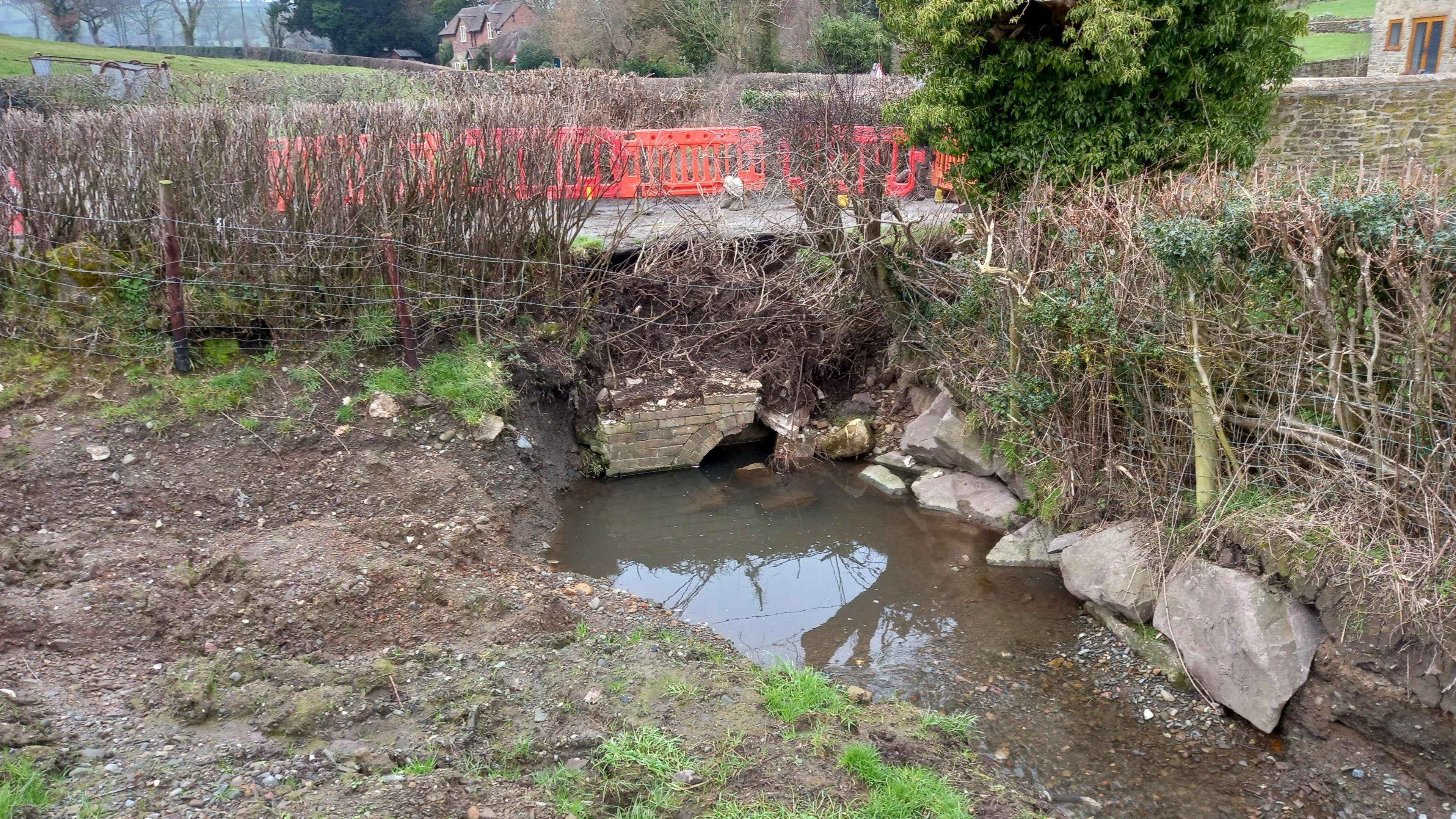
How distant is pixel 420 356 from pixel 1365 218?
7.21m

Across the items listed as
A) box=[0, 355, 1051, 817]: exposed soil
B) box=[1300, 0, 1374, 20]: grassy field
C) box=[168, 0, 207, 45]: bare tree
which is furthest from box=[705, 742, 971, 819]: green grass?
box=[168, 0, 207, 45]: bare tree

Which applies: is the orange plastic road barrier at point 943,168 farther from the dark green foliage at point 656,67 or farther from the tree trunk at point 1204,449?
the dark green foliage at point 656,67

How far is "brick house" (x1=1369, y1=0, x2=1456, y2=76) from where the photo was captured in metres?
22.8

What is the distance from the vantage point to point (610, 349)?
948cm

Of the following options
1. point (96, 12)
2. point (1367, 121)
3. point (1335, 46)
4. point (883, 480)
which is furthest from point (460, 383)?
point (96, 12)

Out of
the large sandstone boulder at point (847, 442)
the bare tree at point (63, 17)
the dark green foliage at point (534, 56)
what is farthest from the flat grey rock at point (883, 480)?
the bare tree at point (63, 17)

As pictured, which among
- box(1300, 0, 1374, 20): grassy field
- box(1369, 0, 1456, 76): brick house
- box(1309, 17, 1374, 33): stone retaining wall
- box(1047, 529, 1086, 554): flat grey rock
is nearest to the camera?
box(1047, 529, 1086, 554): flat grey rock

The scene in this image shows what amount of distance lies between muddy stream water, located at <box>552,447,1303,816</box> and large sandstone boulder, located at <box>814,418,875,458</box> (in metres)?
0.21

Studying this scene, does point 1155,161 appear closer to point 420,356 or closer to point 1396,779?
point 1396,779

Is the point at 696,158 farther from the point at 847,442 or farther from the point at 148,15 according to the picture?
the point at 148,15

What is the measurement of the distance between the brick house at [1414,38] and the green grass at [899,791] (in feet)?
85.8

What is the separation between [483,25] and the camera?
160ft

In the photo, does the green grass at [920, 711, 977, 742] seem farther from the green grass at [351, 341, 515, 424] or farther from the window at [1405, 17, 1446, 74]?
the window at [1405, 17, 1446, 74]

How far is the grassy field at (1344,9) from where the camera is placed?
3406 cm
